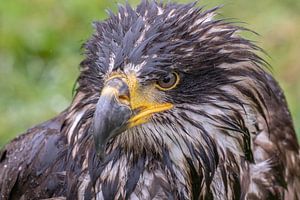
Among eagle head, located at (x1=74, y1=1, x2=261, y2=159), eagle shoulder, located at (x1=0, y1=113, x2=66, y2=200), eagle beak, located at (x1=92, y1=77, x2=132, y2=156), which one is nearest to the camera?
eagle beak, located at (x1=92, y1=77, x2=132, y2=156)

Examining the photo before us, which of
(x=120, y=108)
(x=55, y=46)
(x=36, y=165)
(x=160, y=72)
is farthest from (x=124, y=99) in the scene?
(x=55, y=46)

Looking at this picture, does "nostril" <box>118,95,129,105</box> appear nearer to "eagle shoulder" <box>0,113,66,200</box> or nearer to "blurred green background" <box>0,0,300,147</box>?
"eagle shoulder" <box>0,113,66,200</box>

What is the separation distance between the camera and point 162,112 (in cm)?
505

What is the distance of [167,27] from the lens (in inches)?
202

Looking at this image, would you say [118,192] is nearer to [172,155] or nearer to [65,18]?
[172,155]

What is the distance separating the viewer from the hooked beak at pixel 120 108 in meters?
4.80

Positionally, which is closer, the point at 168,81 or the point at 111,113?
the point at 111,113

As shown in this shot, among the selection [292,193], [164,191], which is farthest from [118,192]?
[292,193]

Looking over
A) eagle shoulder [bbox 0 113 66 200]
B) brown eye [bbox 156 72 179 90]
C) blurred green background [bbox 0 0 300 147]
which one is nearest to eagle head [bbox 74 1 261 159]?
brown eye [bbox 156 72 179 90]

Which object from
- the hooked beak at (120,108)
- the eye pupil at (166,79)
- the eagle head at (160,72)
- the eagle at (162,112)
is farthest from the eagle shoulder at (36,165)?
the eye pupil at (166,79)

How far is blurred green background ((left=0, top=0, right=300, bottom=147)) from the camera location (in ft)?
28.0

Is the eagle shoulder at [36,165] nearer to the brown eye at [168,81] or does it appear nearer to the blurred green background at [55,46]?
the brown eye at [168,81]

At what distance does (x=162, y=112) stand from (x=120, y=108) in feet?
0.82

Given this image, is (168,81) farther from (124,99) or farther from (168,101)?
(124,99)
